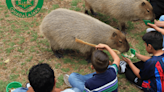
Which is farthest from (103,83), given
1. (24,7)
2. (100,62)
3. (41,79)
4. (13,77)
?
(24,7)

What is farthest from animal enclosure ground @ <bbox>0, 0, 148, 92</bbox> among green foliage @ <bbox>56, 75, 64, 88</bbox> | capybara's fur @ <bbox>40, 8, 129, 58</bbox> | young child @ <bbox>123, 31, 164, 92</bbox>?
young child @ <bbox>123, 31, 164, 92</bbox>

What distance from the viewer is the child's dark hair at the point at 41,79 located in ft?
4.87

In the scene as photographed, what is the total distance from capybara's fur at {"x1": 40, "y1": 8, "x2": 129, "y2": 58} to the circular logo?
1.92 meters

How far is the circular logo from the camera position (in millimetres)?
4742

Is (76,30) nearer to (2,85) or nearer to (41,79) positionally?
(41,79)

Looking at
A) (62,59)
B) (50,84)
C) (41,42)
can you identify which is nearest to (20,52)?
(41,42)

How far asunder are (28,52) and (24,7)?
2.10 meters

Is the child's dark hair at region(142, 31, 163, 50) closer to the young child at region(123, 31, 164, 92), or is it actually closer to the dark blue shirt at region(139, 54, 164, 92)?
the young child at region(123, 31, 164, 92)

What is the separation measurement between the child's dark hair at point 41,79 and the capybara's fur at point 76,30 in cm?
177

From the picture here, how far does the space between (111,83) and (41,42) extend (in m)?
2.89

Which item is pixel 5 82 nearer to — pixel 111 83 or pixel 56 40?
pixel 56 40

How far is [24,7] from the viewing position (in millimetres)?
4930

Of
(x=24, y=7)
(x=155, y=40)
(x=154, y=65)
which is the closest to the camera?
(x=154, y=65)

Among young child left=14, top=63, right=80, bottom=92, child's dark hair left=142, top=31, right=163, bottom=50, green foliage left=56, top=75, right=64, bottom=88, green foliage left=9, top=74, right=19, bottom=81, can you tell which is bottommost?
green foliage left=56, top=75, right=64, bottom=88
